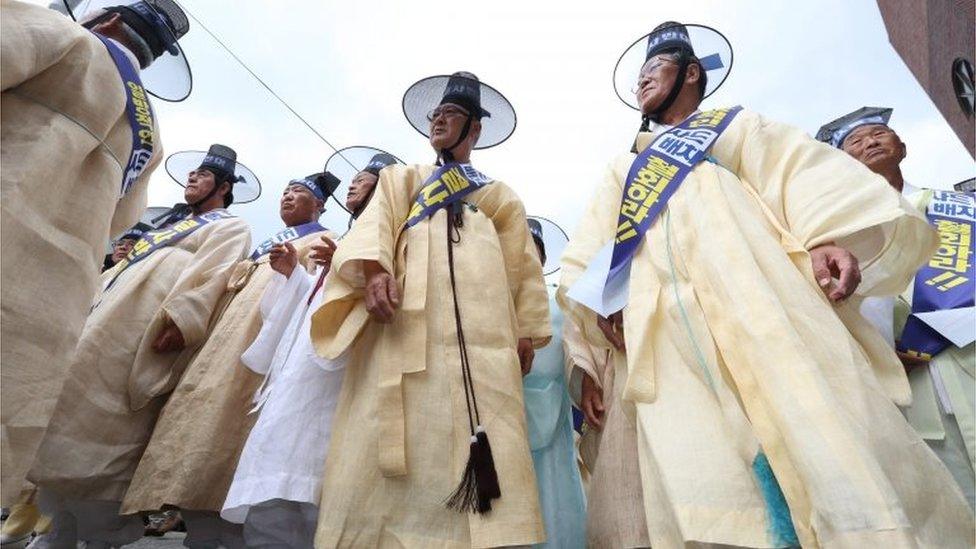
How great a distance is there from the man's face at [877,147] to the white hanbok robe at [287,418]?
9.40 ft

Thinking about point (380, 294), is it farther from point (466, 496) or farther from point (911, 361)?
point (911, 361)

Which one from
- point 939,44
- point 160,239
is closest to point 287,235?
point 160,239

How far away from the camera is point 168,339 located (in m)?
2.95

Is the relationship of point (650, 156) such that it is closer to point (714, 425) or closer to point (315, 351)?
point (714, 425)

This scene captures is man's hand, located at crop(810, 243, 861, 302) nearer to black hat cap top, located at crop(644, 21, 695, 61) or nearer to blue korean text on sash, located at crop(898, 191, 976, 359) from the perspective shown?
blue korean text on sash, located at crop(898, 191, 976, 359)

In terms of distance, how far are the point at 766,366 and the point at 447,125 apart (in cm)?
200

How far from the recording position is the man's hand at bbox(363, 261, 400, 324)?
208 centimetres

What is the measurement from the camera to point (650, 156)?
90.0 inches

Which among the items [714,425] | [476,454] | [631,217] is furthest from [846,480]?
[631,217]

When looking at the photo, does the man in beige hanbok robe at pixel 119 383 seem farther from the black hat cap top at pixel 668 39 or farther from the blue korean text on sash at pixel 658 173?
the black hat cap top at pixel 668 39

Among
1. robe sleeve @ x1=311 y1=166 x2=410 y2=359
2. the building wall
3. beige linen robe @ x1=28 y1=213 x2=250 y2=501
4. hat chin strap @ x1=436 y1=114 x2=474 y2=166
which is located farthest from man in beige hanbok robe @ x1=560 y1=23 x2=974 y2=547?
the building wall

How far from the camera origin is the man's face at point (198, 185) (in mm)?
4000

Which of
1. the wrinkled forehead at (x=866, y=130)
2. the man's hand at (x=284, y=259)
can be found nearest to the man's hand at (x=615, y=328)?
the man's hand at (x=284, y=259)

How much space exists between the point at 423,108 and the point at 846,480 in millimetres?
2720
